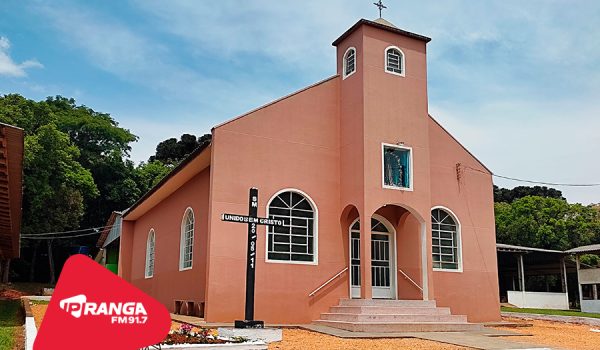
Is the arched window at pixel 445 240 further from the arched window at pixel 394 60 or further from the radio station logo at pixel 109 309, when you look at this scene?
the radio station logo at pixel 109 309

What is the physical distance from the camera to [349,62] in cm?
1598

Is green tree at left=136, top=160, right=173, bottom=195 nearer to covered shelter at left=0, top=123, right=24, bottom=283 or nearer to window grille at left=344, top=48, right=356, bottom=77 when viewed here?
covered shelter at left=0, top=123, right=24, bottom=283

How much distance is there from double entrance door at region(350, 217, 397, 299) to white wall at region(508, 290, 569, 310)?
13.6m

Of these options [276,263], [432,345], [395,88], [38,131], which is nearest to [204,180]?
[276,263]

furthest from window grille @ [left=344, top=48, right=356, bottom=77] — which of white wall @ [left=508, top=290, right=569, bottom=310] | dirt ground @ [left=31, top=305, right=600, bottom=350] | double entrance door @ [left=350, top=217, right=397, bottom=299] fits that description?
white wall @ [left=508, top=290, right=569, bottom=310]

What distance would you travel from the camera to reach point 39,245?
40.3 meters

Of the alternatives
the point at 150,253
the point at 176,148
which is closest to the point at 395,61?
the point at 150,253

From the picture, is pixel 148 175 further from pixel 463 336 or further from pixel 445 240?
pixel 463 336

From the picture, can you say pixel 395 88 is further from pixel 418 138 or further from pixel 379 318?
pixel 379 318

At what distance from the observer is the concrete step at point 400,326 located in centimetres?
1216

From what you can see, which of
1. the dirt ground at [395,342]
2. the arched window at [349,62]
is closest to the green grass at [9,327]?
the dirt ground at [395,342]

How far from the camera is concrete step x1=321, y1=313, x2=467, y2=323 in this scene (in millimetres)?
12672

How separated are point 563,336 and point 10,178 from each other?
12.4 metres

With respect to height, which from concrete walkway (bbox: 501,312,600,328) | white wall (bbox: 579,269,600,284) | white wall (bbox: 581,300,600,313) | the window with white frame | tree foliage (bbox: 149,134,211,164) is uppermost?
tree foliage (bbox: 149,134,211,164)
